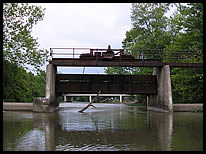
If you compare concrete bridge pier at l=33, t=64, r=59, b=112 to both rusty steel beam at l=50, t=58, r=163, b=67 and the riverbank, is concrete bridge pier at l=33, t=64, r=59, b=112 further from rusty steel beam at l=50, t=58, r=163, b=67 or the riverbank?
the riverbank

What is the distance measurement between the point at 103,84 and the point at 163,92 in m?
6.52

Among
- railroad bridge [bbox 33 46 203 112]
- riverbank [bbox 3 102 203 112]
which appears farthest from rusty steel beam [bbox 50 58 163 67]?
riverbank [bbox 3 102 203 112]

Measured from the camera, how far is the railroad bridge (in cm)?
2330

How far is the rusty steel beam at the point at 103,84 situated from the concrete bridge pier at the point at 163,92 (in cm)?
93

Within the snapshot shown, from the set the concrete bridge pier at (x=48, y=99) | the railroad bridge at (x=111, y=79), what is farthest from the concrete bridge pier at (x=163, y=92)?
the concrete bridge pier at (x=48, y=99)

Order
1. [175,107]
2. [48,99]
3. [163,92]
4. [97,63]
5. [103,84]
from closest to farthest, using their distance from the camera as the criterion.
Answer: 1. [48,99]
2. [97,63]
3. [163,92]
4. [175,107]
5. [103,84]

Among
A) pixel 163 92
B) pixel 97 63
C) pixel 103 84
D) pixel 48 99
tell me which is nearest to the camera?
pixel 48 99

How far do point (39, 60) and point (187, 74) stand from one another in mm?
18029

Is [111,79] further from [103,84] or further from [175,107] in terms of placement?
[175,107]

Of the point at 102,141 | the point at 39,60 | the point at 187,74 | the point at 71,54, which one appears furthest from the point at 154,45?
the point at 102,141

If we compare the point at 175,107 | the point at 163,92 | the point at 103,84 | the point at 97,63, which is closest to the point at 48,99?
the point at 97,63

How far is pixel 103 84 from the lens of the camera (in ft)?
86.2

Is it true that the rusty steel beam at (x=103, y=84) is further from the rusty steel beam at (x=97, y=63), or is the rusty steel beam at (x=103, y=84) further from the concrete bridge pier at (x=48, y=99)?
the rusty steel beam at (x=97, y=63)

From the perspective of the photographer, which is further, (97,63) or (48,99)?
(97,63)
